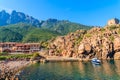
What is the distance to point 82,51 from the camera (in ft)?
634

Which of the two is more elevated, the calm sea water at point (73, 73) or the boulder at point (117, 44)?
the boulder at point (117, 44)

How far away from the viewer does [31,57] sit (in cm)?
18675

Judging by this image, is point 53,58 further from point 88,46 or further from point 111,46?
point 111,46

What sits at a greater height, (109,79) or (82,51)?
(82,51)

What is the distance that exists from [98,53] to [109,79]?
4215 inches

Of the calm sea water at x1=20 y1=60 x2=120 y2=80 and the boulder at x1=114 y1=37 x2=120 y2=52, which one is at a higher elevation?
the boulder at x1=114 y1=37 x2=120 y2=52

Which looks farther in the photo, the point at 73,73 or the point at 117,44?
the point at 117,44

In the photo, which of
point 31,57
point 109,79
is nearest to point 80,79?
point 109,79

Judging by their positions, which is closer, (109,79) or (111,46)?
(109,79)

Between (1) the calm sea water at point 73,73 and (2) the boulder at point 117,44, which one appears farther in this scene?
(2) the boulder at point 117,44

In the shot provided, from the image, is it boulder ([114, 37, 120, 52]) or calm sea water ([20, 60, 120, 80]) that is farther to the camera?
boulder ([114, 37, 120, 52])

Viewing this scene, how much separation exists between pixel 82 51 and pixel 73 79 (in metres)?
103

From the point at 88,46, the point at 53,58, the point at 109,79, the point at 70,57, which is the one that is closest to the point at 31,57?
the point at 53,58

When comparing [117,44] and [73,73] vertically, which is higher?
[117,44]
